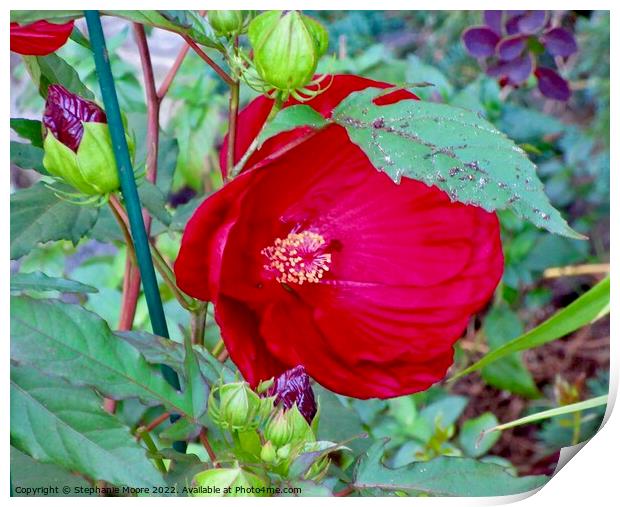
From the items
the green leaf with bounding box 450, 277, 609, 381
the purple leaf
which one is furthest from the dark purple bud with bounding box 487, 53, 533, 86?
the green leaf with bounding box 450, 277, 609, 381

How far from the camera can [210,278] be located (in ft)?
0.93

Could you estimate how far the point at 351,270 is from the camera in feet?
1.08

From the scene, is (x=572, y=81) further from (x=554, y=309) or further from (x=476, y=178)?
(x=476, y=178)

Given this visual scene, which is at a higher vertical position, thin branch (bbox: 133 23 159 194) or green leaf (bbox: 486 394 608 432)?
thin branch (bbox: 133 23 159 194)

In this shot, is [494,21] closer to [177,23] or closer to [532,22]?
[532,22]

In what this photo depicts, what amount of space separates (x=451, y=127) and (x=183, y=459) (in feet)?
0.45

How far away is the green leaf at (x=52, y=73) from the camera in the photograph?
307mm

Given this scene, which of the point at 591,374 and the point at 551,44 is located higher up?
the point at 551,44

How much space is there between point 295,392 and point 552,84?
326mm

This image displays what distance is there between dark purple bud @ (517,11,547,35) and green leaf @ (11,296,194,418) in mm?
306

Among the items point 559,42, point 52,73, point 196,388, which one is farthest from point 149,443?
point 559,42

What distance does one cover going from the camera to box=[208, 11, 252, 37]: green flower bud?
0.29 meters

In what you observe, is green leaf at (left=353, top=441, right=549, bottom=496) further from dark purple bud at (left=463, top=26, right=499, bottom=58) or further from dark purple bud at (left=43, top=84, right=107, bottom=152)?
dark purple bud at (left=463, top=26, right=499, bottom=58)
